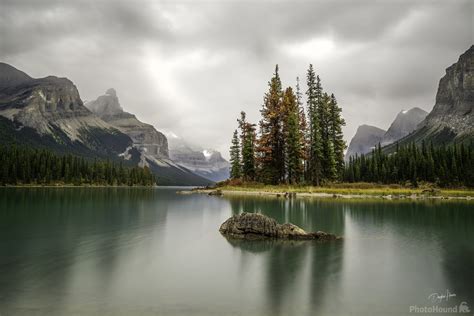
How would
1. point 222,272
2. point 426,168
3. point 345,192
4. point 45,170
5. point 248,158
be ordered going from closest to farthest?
1. point 222,272
2. point 345,192
3. point 248,158
4. point 426,168
5. point 45,170

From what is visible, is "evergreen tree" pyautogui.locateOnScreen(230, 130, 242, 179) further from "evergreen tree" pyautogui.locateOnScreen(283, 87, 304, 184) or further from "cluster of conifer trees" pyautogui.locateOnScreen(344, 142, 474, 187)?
"cluster of conifer trees" pyautogui.locateOnScreen(344, 142, 474, 187)

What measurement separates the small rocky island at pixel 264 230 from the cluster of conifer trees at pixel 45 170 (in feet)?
477

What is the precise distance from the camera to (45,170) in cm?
15338

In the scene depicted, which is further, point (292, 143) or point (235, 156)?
point (235, 156)

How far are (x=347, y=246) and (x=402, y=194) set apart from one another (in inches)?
2214

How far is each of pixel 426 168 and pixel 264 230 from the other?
374ft

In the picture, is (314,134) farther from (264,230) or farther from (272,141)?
(264,230)

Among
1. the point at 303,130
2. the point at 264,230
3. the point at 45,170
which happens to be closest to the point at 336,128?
the point at 303,130

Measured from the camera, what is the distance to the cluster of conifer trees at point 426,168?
112 metres

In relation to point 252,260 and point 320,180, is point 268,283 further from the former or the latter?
point 320,180

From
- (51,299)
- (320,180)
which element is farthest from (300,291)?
(320,180)
